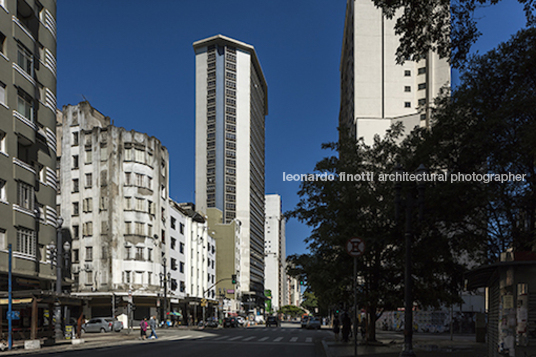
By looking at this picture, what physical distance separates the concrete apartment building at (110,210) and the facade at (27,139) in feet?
85.6

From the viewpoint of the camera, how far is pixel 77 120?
224ft

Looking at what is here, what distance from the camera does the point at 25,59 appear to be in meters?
34.8

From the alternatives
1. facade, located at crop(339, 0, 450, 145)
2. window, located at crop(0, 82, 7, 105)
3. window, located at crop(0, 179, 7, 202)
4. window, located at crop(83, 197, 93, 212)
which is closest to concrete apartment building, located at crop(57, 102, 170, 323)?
window, located at crop(83, 197, 93, 212)

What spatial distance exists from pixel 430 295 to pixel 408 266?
11643mm

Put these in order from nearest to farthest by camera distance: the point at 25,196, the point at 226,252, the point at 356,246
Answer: the point at 356,246 < the point at 25,196 < the point at 226,252

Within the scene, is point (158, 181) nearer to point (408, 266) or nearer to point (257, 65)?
point (408, 266)

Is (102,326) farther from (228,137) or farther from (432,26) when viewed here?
(228,137)

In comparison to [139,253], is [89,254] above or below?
below

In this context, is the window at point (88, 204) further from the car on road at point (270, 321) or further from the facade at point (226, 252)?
the facade at point (226, 252)

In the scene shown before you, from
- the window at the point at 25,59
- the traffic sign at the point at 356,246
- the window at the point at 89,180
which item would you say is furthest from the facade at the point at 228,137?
the traffic sign at the point at 356,246

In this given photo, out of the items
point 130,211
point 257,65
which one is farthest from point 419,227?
point 257,65

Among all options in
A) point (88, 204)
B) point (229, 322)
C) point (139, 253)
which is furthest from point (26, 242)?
point (229, 322)

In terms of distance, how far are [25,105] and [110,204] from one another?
31405 millimetres

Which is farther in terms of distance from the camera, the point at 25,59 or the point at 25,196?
the point at 25,59
